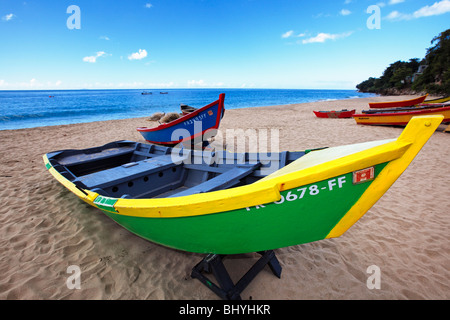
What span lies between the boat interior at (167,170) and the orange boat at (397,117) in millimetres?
11432

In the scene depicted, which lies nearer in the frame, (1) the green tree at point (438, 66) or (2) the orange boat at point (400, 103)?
(2) the orange boat at point (400, 103)

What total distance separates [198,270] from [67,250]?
79.8 inches

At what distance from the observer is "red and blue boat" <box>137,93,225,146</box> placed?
692 cm

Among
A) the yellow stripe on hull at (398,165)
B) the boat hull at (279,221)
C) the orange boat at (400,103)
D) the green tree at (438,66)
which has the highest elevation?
the green tree at (438,66)

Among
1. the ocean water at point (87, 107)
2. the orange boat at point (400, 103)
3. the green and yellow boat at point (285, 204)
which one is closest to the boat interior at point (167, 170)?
the green and yellow boat at point (285, 204)

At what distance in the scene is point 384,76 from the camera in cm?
7000

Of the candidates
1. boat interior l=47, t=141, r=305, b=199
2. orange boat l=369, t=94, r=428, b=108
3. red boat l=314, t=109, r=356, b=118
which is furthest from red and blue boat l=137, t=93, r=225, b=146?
orange boat l=369, t=94, r=428, b=108

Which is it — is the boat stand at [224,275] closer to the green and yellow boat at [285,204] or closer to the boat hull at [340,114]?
the green and yellow boat at [285,204]

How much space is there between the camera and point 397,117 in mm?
10891

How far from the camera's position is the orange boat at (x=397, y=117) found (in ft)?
32.6
